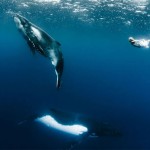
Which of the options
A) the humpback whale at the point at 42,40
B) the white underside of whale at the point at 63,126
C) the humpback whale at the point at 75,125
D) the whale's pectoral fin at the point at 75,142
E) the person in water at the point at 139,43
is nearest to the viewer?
the humpback whale at the point at 42,40

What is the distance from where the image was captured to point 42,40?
1755 millimetres

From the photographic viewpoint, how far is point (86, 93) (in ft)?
81.8

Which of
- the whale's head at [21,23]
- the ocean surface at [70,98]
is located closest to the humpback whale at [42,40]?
the whale's head at [21,23]

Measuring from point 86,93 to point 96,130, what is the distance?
1155cm

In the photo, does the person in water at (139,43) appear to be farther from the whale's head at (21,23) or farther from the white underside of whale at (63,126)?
the white underside of whale at (63,126)

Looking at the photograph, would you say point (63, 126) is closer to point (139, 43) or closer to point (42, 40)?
point (139, 43)

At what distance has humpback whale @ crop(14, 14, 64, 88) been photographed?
173 centimetres

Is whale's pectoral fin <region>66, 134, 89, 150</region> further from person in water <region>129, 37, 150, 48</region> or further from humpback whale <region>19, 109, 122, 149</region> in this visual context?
person in water <region>129, 37, 150, 48</region>

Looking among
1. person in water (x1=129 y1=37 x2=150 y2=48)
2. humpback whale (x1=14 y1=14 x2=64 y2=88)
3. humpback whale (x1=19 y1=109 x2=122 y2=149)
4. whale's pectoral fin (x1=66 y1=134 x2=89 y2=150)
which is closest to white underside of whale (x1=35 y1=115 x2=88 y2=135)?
humpback whale (x1=19 y1=109 x2=122 y2=149)

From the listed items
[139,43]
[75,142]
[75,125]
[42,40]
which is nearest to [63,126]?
[75,125]

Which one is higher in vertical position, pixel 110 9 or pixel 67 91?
pixel 110 9

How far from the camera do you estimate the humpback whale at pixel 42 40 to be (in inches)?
68.1

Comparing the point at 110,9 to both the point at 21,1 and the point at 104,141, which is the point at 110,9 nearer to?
the point at 21,1

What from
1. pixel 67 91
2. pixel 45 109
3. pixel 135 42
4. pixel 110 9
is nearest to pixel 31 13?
pixel 110 9
